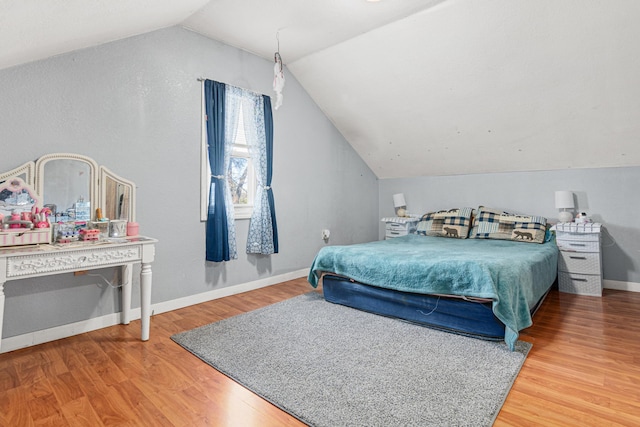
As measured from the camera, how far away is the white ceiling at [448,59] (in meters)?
2.51

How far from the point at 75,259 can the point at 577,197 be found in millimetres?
4812

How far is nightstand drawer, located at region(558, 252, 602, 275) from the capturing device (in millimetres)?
3506

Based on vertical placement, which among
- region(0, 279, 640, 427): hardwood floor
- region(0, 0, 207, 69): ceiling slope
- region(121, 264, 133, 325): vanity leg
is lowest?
region(0, 279, 640, 427): hardwood floor

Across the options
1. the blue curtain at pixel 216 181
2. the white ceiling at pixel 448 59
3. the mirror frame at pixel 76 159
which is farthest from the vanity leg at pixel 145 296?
the white ceiling at pixel 448 59

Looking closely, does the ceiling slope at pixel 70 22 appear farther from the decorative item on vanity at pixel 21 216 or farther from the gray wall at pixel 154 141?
the decorative item on vanity at pixel 21 216

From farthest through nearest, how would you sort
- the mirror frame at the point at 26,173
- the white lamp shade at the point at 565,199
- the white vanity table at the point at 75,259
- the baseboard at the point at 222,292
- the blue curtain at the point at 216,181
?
the white lamp shade at the point at 565,199 → the blue curtain at the point at 216,181 → the baseboard at the point at 222,292 → the mirror frame at the point at 26,173 → the white vanity table at the point at 75,259

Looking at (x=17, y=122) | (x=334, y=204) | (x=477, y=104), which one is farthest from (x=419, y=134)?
(x=17, y=122)

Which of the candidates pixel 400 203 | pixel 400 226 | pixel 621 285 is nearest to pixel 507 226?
pixel 621 285

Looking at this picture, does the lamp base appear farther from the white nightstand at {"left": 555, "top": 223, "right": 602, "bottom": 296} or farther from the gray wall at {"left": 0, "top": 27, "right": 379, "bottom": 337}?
the gray wall at {"left": 0, "top": 27, "right": 379, "bottom": 337}

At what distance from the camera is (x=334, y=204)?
488 centimetres

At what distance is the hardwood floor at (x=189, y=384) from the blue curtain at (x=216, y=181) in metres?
0.80

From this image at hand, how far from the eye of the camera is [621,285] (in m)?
3.76

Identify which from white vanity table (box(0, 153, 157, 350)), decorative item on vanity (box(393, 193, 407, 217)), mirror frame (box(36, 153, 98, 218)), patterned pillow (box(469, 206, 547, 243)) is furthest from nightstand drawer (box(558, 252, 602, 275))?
mirror frame (box(36, 153, 98, 218))

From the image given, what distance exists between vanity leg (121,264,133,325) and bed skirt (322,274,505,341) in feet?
5.43
